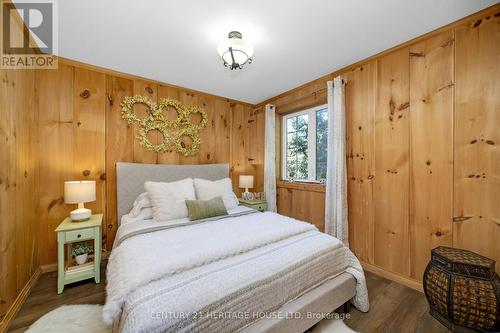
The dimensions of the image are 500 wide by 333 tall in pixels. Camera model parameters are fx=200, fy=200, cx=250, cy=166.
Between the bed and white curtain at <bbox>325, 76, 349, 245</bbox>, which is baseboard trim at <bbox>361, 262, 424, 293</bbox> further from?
the bed

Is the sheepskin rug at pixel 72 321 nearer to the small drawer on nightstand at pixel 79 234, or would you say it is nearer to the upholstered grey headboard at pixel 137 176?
the small drawer on nightstand at pixel 79 234

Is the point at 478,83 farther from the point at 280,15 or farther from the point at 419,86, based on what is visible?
the point at 280,15

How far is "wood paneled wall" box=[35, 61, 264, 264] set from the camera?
7.43 ft

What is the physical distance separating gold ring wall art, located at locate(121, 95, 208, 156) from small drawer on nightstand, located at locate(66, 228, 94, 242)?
1258mm

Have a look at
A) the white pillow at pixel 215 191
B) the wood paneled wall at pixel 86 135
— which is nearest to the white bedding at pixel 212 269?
the white pillow at pixel 215 191

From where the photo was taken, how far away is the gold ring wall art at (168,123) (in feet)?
9.08

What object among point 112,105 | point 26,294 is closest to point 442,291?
point 26,294

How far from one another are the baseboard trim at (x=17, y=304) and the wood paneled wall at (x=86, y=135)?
326 mm

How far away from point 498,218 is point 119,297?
2.66 meters

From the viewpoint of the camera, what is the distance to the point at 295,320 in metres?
1.28

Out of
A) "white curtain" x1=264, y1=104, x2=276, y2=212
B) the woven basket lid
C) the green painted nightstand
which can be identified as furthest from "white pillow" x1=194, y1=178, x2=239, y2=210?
the woven basket lid

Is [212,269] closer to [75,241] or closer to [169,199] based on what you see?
[169,199]

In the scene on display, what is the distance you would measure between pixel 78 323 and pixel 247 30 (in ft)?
9.00

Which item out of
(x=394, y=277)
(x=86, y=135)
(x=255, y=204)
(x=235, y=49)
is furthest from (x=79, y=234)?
(x=394, y=277)
